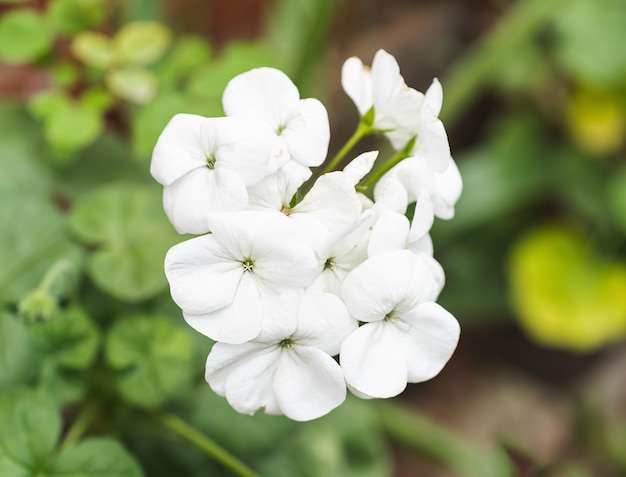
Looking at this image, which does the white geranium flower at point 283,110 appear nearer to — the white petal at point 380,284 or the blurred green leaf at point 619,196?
the white petal at point 380,284

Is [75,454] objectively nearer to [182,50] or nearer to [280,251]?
[280,251]

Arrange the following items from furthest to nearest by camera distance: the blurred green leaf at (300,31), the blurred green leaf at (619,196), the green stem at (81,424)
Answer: the blurred green leaf at (619,196)
the blurred green leaf at (300,31)
the green stem at (81,424)

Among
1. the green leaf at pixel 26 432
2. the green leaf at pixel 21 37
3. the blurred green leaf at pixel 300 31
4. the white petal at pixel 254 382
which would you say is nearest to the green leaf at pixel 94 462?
the green leaf at pixel 26 432

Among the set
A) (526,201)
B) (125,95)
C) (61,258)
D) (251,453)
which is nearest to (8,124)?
(125,95)

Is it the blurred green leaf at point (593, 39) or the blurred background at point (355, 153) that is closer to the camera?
the blurred background at point (355, 153)

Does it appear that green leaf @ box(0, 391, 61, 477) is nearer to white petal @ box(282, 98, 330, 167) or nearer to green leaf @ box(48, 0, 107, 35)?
white petal @ box(282, 98, 330, 167)

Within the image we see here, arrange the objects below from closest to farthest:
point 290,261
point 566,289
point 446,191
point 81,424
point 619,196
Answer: point 290,261, point 446,191, point 81,424, point 619,196, point 566,289

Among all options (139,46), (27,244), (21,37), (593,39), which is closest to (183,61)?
(139,46)

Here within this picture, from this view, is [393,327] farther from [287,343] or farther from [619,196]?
[619,196]
